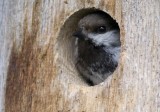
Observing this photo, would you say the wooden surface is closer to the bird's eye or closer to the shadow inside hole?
the shadow inside hole

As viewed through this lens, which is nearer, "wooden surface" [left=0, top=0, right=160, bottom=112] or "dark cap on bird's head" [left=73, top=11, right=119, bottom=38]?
"wooden surface" [left=0, top=0, right=160, bottom=112]

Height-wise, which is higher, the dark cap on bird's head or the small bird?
the dark cap on bird's head

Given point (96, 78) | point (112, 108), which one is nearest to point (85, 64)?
point (96, 78)

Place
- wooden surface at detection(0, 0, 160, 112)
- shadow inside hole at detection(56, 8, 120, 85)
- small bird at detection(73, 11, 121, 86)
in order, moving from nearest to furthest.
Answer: wooden surface at detection(0, 0, 160, 112) → shadow inside hole at detection(56, 8, 120, 85) → small bird at detection(73, 11, 121, 86)

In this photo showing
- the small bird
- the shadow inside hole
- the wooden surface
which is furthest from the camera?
the small bird

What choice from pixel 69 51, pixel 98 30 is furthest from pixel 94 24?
pixel 69 51

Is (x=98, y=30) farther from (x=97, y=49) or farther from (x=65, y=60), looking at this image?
(x=65, y=60)

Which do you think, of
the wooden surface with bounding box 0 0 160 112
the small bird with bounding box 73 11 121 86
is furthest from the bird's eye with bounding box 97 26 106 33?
the wooden surface with bounding box 0 0 160 112
